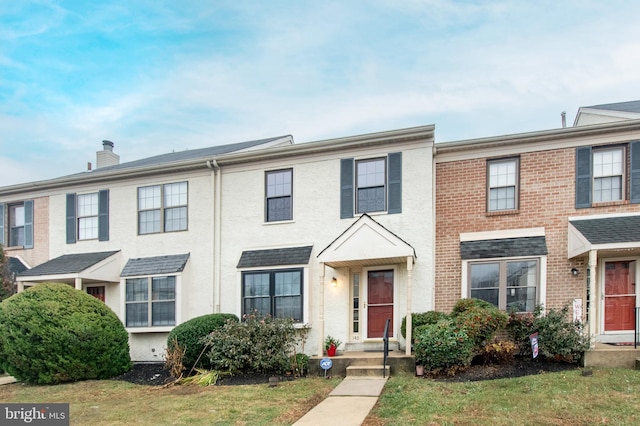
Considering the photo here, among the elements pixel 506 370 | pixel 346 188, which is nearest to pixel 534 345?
pixel 506 370

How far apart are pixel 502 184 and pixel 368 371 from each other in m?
5.66

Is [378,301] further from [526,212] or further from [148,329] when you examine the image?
[148,329]

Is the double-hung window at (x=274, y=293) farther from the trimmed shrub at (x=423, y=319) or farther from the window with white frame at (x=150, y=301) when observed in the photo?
the trimmed shrub at (x=423, y=319)

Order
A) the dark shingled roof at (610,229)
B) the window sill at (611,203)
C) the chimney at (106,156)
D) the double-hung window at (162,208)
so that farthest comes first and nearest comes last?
the chimney at (106,156)
the double-hung window at (162,208)
the window sill at (611,203)
the dark shingled roof at (610,229)

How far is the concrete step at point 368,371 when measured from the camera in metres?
9.36

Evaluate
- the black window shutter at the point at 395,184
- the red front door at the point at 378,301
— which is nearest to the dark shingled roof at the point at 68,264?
the red front door at the point at 378,301

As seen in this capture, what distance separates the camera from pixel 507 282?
10.6 m

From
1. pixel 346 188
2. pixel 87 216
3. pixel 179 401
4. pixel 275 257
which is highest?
pixel 346 188

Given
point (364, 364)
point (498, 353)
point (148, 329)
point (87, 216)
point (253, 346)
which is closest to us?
point (498, 353)

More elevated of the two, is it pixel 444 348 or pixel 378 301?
pixel 378 301

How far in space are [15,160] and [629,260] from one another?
25.9 meters

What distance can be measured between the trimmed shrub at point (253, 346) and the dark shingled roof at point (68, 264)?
507 cm

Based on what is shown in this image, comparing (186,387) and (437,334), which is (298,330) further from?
(437,334)

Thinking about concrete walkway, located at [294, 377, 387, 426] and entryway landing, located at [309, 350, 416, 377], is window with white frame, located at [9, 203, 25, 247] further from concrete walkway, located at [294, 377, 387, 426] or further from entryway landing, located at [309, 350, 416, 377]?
concrete walkway, located at [294, 377, 387, 426]
